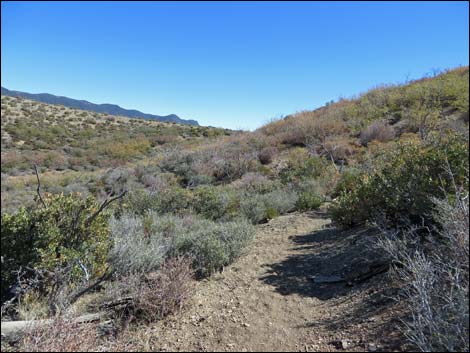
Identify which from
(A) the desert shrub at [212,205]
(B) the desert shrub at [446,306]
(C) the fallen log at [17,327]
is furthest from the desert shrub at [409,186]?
(C) the fallen log at [17,327]

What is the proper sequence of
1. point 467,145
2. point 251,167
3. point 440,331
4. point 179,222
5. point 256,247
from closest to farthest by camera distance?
point 440,331, point 467,145, point 256,247, point 179,222, point 251,167

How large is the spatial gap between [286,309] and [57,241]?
8.69 feet

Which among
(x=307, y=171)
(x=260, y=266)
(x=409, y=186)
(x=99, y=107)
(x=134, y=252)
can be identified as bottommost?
(x=260, y=266)

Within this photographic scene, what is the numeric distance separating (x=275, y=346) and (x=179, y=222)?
3.70m

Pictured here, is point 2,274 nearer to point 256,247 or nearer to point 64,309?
point 64,309

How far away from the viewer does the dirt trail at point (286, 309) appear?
2.92 metres

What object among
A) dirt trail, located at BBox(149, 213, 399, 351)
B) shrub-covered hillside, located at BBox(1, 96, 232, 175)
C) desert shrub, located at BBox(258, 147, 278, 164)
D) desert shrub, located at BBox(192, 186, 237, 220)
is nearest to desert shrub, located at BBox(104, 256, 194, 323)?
dirt trail, located at BBox(149, 213, 399, 351)

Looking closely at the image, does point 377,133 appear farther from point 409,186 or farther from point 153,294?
point 153,294

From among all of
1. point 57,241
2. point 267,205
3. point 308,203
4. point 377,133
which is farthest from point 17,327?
point 377,133

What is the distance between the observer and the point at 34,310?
3055 millimetres

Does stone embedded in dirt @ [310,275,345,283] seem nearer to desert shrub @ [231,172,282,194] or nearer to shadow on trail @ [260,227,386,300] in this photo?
shadow on trail @ [260,227,386,300]

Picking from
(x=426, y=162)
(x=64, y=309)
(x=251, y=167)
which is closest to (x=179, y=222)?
(x=64, y=309)

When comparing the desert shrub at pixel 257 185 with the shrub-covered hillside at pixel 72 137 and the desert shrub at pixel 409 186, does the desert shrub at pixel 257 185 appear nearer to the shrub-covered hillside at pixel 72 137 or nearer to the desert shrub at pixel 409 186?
the desert shrub at pixel 409 186

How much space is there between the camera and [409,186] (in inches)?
172
